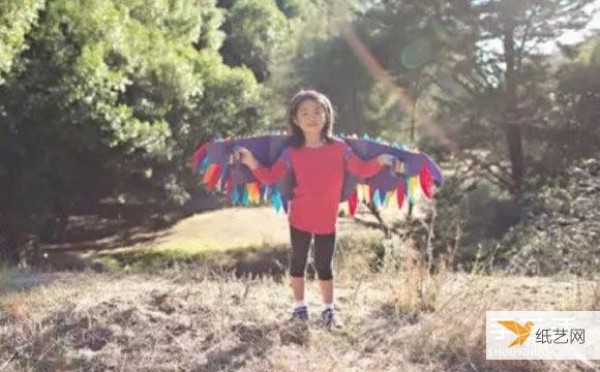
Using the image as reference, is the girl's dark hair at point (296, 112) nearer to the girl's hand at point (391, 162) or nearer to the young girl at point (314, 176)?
the young girl at point (314, 176)

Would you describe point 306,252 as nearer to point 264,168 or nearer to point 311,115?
point 264,168

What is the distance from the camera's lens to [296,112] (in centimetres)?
438

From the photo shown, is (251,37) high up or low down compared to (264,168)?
up

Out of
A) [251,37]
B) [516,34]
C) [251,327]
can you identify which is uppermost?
[251,37]

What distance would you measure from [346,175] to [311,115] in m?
0.45

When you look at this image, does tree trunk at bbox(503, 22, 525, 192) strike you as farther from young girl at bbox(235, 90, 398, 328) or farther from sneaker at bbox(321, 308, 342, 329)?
sneaker at bbox(321, 308, 342, 329)

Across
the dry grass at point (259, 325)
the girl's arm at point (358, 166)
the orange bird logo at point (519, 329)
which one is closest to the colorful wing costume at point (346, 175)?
the girl's arm at point (358, 166)

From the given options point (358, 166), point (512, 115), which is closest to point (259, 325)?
point (358, 166)

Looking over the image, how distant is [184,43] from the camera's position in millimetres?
19266

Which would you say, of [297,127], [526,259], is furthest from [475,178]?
[297,127]

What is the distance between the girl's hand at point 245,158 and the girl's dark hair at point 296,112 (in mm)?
256

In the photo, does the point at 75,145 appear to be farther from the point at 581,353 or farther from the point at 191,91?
the point at 581,353

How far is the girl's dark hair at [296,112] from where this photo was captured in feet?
14.3

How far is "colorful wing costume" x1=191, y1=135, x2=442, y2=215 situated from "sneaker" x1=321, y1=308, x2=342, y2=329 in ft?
2.39
